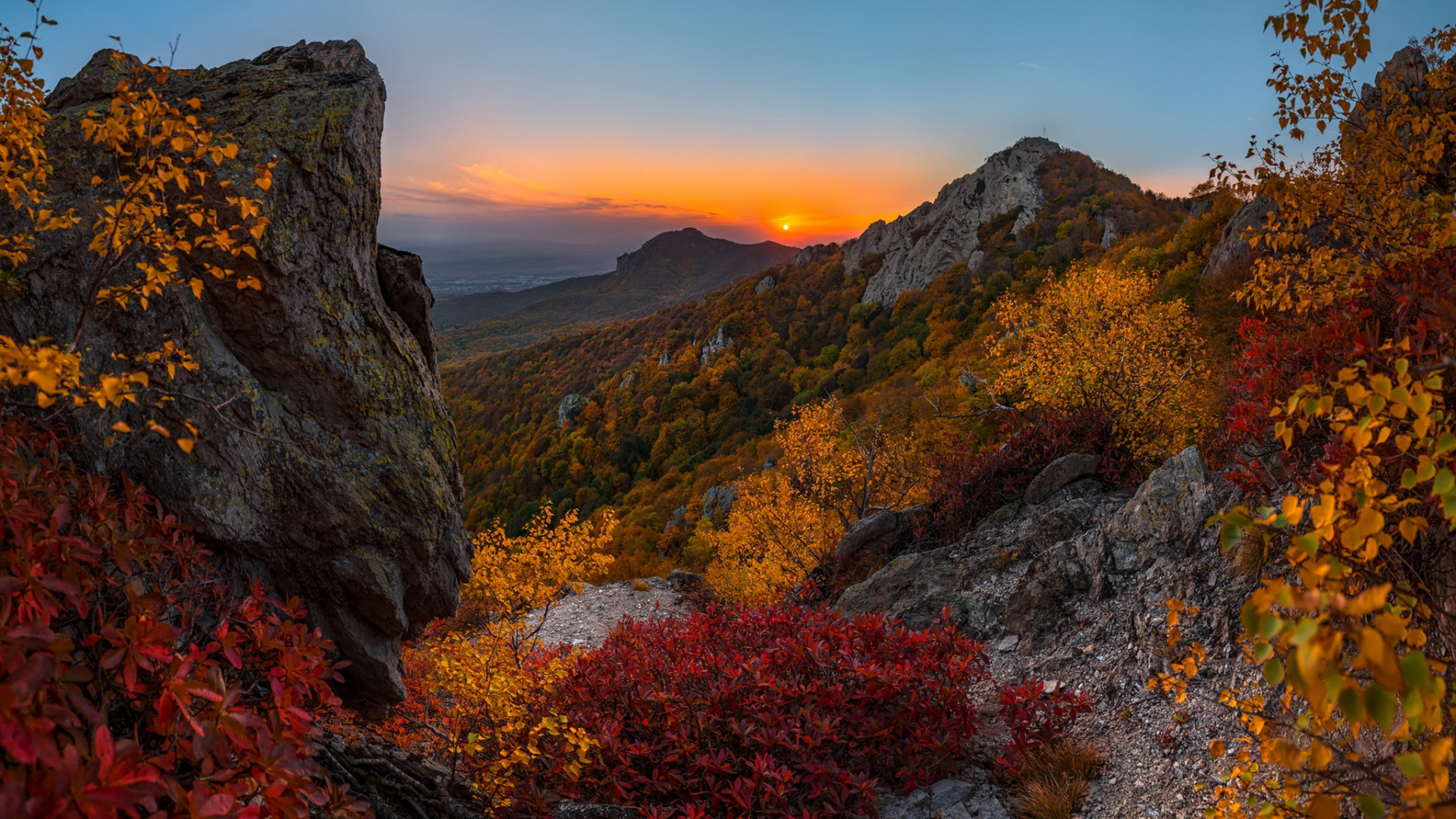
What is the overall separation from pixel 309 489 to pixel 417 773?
2.95 meters

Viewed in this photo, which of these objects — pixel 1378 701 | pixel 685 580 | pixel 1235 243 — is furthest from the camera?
pixel 685 580

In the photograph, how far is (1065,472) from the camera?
13.0m

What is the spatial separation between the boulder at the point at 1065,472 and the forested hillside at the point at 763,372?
1407 centimetres

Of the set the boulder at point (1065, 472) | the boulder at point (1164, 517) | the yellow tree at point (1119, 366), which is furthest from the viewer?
the boulder at point (1065, 472)

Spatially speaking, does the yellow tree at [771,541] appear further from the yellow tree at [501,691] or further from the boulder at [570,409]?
the boulder at [570,409]

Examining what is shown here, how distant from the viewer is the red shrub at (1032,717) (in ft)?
23.1

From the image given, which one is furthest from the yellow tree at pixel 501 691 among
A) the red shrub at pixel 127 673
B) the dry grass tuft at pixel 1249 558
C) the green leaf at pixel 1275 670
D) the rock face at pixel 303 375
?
the dry grass tuft at pixel 1249 558

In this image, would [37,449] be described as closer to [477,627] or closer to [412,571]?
[412,571]

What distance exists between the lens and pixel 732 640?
9.15 metres

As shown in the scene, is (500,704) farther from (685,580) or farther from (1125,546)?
(685,580)

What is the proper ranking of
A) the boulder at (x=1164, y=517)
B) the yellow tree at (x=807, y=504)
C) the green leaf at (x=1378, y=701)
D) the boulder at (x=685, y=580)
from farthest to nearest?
the boulder at (x=685, y=580), the yellow tree at (x=807, y=504), the boulder at (x=1164, y=517), the green leaf at (x=1378, y=701)

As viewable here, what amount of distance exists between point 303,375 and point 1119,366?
14751 millimetres

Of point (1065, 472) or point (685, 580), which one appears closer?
point (1065, 472)

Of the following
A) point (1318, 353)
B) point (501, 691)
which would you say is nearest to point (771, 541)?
point (501, 691)
